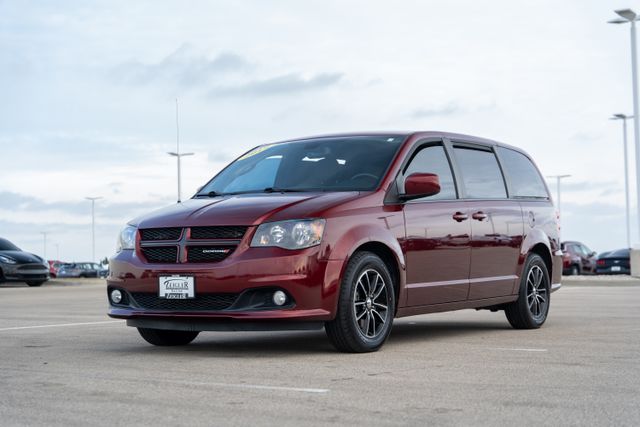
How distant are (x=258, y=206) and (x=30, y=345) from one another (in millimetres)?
2649

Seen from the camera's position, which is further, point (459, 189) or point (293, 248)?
point (459, 189)

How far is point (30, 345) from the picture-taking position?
953cm

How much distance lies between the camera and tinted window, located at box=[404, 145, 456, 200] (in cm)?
962

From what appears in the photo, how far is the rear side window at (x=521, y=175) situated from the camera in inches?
451

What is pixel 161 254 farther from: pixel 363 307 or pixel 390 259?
pixel 390 259

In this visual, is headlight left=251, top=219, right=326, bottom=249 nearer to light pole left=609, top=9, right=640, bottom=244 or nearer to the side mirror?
the side mirror

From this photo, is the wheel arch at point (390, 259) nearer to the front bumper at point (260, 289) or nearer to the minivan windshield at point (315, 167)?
the minivan windshield at point (315, 167)

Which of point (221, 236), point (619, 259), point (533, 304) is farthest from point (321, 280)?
point (619, 259)

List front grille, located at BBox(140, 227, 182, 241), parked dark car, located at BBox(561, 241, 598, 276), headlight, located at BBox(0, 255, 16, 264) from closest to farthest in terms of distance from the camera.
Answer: front grille, located at BBox(140, 227, 182, 241) → headlight, located at BBox(0, 255, 16, 264) → parked dark car, located at BBox(561, 241, 598, 276)

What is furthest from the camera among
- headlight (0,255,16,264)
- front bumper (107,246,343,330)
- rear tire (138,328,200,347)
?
headlight (0,255,16,264)

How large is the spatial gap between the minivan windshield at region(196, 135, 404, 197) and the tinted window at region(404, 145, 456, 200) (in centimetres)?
24

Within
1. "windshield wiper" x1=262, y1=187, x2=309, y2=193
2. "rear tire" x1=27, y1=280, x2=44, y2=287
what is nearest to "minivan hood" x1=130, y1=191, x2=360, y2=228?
"windshield wiper" x1=262, y1=187, x2=309, y2=193

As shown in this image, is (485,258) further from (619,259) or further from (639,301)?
(619,259)

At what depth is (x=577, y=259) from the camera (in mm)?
45469
